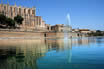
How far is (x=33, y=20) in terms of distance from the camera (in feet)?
273

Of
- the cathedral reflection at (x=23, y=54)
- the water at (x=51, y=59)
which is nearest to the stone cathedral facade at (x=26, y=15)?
the cathedral reflection at (x=23, y=54)

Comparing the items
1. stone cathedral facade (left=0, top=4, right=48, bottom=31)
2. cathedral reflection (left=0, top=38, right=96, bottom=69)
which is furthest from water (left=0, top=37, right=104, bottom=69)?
stone cathedral facade (left=0, top=4, right=48, bottom=31)

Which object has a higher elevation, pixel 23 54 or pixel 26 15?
pixel 26 15

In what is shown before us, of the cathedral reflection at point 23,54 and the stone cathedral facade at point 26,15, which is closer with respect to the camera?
the cathedral reflection at point 23,54

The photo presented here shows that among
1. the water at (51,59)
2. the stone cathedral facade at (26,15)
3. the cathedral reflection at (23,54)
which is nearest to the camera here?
the water at (51,59)

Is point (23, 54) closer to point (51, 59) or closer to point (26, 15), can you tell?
point (51, 59)

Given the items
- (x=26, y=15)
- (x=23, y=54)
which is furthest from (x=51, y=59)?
(x=26, y=15)

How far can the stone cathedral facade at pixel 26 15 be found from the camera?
242 ft

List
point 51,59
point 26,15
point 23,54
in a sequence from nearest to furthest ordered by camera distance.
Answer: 1. point 51,59
2. point 23,54
3. point 26,15

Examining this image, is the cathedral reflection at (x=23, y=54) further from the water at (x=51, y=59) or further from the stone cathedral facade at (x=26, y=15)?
the stone cathedral facade at (x=26, y=15)

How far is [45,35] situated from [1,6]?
27203mm

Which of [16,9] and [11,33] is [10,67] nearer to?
[11,33]

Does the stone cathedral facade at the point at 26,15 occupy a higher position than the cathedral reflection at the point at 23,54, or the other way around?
the stone cathedral facade at the point at 26,15

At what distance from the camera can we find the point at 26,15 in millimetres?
81188
